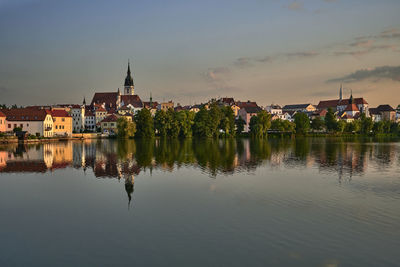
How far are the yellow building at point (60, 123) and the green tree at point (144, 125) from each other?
18.2 m

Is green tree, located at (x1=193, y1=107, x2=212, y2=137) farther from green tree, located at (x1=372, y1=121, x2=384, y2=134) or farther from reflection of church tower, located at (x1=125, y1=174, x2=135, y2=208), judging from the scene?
reflection of church tower, located at (x1=125, y1=174, x2=135, y2=208)

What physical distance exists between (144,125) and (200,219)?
270 ft

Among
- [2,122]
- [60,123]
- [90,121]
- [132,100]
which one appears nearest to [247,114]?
[132,100]

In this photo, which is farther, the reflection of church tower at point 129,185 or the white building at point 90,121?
the white building at point 90,121

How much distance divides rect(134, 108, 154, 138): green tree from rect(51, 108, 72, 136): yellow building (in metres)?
18.2

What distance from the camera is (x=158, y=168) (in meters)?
31.9

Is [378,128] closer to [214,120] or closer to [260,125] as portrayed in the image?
[260,125]

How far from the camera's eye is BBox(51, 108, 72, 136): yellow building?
308 ft

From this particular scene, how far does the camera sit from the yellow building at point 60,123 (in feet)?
308

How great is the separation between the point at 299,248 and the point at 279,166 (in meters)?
22.0

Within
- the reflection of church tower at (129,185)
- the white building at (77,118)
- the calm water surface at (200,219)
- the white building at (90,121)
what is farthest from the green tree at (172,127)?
the reflection of church tower at (129,185)

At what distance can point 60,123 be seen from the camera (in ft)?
316

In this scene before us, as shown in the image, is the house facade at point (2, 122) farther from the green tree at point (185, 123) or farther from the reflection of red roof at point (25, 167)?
the reflection of red roof at point (25, 167)

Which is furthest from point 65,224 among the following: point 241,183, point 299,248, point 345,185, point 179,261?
point 345,185
